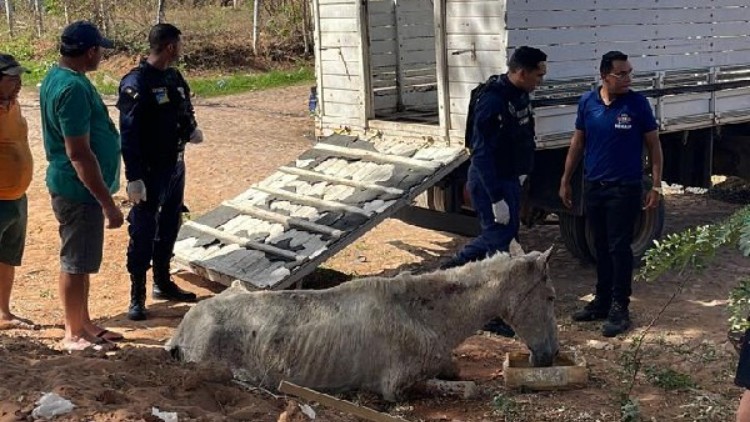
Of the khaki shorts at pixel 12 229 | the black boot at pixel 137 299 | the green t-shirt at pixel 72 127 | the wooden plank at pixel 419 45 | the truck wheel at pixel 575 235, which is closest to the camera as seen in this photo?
the green t-shirt at pixel 72 127

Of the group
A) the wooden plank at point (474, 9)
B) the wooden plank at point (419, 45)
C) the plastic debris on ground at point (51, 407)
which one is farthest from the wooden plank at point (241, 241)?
the plastic debris on ground at point (51, 407)

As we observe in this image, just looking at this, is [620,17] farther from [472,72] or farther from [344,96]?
[344,96]

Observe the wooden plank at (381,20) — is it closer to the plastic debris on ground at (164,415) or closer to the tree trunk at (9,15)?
the plastic debris on ground at (164,415)

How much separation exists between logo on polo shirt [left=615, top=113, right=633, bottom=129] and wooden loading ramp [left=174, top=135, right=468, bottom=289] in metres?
1.42

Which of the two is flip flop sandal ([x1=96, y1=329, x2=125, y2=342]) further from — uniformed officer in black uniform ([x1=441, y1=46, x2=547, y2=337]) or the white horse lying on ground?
uniformed officer in black uniform ([x1=441, y1=46, x2=547, y2=337])

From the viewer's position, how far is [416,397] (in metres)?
5.13

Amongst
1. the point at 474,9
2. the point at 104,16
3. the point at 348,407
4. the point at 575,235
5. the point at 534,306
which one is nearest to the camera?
the point at 348,407

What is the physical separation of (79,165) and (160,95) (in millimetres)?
1338

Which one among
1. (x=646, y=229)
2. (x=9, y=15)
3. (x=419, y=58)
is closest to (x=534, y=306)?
(x=646, y=229)

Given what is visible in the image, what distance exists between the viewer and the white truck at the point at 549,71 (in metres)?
7.50

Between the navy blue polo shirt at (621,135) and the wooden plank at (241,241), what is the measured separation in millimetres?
2238

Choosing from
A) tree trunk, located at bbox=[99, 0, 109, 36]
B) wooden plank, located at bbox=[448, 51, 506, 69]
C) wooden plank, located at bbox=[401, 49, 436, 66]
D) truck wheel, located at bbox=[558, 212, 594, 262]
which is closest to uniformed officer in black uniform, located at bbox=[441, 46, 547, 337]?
wooden plank, located at bbox=[448, 51, 506, 69]

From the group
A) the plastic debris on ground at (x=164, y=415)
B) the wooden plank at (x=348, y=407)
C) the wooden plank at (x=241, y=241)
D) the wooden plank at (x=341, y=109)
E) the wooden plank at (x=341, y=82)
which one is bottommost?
the wooden plank at (x=241, y=241)

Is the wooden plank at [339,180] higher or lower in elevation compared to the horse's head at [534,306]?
higher
